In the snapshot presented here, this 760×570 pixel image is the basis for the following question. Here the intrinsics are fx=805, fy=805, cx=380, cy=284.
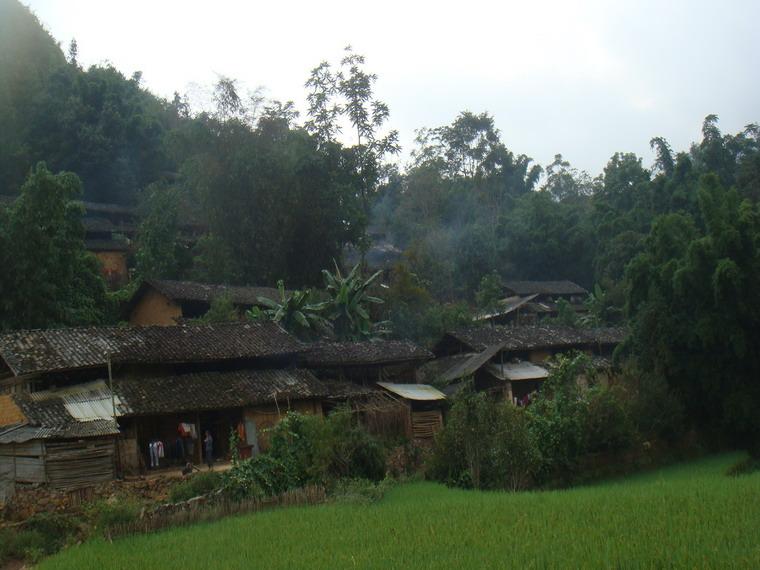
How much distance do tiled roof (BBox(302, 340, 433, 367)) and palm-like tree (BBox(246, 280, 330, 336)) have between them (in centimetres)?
246

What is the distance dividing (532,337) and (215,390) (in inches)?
656

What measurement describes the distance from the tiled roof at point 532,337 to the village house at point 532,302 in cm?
1013

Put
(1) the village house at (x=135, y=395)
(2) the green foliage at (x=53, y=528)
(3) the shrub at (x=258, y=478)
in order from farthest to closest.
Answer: (1) the village house at (x=135, y=395), (3) the shrub at (x=258, y=478), (2) the green foliage at (x=53, y=528)

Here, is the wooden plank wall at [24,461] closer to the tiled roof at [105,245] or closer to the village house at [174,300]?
the village house at [174,300]

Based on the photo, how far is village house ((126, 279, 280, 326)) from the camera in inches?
1277

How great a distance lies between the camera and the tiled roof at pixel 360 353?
88.8ft

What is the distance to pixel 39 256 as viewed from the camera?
26.2 metres

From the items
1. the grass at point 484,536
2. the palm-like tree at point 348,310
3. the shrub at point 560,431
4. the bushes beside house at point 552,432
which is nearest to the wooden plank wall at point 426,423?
the bushes beside house at point 552,432

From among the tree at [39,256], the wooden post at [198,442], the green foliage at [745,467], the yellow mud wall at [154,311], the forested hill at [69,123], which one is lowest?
the green foliage at [745,467]

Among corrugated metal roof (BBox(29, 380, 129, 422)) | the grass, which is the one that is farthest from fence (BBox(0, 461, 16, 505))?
the grass

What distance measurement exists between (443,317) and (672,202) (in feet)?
71.0

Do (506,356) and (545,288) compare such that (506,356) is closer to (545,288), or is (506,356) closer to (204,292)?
(204,292)

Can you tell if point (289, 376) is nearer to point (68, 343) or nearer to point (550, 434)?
point (68, 343)

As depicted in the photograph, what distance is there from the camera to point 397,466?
69.0ft
